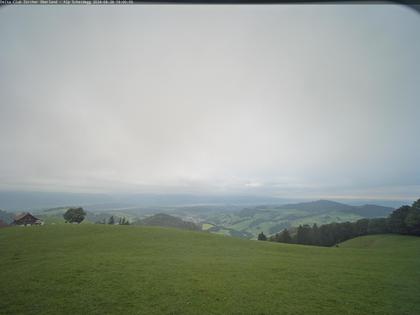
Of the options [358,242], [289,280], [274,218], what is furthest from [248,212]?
[289,280]

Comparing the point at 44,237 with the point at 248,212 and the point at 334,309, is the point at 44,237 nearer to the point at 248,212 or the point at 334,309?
the point at 334,309

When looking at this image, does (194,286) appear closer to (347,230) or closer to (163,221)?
(347,230)

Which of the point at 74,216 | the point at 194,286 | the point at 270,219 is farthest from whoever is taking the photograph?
the point at 270,219

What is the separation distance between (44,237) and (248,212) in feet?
342

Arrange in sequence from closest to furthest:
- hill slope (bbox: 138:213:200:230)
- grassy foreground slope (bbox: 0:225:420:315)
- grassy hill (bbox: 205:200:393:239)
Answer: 1. grassy foreground slope (bbox: 0:225:420:315)
2. hill slope (bbox: 138:213:200:230)
3. grassy hill (bbox: 205:200:393:239)

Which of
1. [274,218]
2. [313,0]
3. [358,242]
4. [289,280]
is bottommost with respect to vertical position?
[274,218]

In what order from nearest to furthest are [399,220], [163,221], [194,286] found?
[194,286], [399,220], [163,221]

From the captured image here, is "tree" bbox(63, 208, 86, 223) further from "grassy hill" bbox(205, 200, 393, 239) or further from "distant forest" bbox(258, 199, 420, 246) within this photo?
"grassy hill" bbox(205, 200, 393, 239)

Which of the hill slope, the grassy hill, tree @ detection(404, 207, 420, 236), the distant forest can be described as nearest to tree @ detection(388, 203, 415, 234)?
the distant forest

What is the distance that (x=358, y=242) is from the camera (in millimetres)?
28438

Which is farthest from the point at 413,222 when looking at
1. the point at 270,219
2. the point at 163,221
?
the point at 270,219

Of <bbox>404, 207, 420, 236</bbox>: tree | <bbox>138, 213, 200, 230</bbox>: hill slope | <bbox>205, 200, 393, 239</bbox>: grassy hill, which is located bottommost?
<bbox>205, 200, 393, 239</bbox>: grassy hill

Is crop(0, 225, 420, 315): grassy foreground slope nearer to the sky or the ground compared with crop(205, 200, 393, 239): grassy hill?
nearer to the sky

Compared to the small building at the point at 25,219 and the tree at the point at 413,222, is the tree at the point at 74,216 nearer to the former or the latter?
the small building at the point at 25,219
